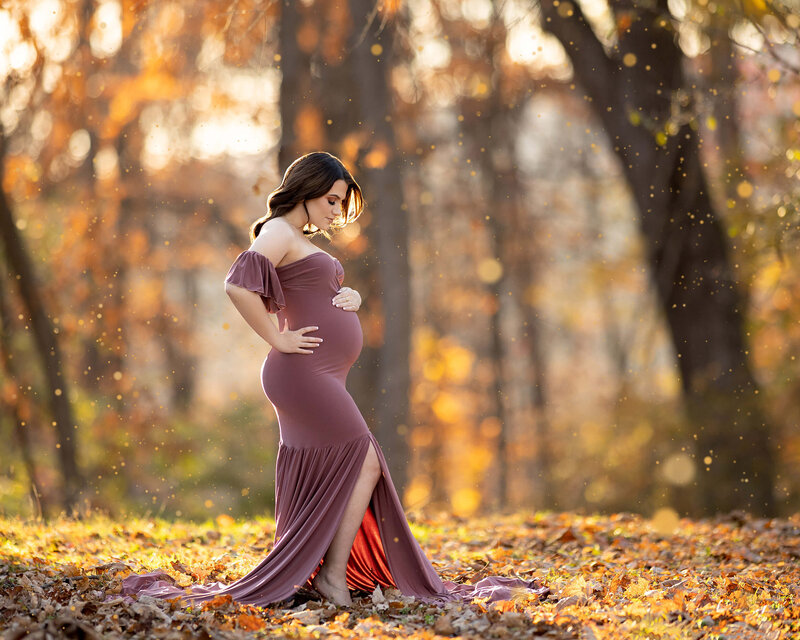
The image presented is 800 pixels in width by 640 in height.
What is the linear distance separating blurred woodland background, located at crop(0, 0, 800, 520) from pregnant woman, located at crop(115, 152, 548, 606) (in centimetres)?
353

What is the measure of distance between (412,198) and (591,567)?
41.1 ft

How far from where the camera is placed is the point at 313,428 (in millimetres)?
4547

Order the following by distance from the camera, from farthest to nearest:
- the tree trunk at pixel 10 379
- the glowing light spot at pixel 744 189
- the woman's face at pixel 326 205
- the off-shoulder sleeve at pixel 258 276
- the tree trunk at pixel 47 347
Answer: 1. the tree trunk at pixel 10 379
2. the glowing light spot at pixel 744 189
3. the tree trunk at pixel 47 347
4. the woman's face at pixel 326 205
5. the off-shoulder sleeve at pixel 258 276

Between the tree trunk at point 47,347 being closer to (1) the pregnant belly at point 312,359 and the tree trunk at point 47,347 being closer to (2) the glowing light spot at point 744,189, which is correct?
(1) the pregnant belly at point 312,359

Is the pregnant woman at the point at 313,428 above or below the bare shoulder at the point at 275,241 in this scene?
below

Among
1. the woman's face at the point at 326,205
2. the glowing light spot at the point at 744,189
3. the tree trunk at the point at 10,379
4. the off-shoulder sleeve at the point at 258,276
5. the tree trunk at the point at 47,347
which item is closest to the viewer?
the off-shoulder sleeve at the point at 258,276

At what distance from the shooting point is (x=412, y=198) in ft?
57.3

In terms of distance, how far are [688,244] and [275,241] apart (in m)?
6.24

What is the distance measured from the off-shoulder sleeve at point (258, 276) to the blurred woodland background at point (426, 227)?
3.64 m

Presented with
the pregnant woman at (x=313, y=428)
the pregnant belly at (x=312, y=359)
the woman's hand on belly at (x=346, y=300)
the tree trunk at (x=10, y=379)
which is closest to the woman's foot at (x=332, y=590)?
the pregnant woman at (x=313, y=428)

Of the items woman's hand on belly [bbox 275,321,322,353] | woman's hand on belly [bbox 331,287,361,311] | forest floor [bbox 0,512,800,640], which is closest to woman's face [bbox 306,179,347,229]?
woman's hand on belly [bbox 331,287,361,311]

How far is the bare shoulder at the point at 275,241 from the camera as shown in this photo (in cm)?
445

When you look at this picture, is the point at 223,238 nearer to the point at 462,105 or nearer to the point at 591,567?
the point at 462,105

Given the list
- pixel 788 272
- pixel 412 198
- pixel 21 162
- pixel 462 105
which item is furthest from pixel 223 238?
pixel 788 272
